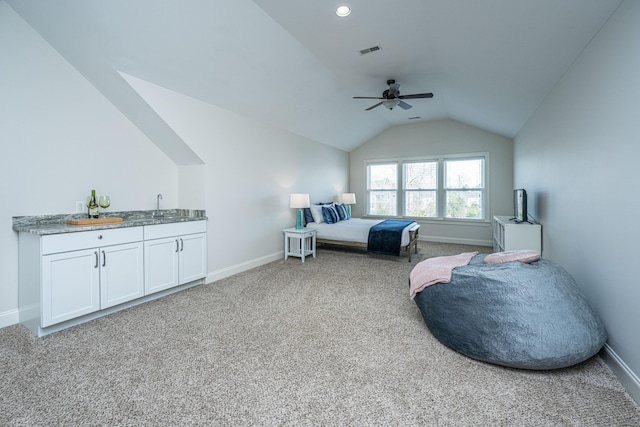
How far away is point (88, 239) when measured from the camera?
2.60m

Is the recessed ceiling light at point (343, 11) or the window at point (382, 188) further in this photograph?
the window at point (382, 188)

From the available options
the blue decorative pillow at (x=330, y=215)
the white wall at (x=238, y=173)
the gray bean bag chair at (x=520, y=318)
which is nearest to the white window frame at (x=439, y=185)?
the blue decorative pillow at (x=330, y=215)

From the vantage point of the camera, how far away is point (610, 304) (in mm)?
1948

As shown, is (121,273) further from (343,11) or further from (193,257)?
(343,11)

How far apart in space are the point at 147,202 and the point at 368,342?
318cm

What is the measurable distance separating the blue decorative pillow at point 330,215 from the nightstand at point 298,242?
1.71 ft

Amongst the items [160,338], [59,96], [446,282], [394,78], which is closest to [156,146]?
[59,96]

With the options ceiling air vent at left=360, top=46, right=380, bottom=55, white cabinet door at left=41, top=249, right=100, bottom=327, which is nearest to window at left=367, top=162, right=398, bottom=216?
ceiling air vent at left=360, top=46, right=380, bottom=55

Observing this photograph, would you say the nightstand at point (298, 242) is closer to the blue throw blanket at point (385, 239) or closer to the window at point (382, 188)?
the blue throw blanket at point (385, 239)

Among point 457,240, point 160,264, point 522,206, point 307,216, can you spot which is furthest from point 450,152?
point 160,264

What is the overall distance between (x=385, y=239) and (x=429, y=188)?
3079mm

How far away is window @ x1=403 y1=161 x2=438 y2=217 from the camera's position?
7242mm

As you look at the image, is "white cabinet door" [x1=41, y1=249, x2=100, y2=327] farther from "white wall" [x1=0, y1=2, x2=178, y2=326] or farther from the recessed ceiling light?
the recessed ceiling light

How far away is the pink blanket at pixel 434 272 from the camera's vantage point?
2277mm
